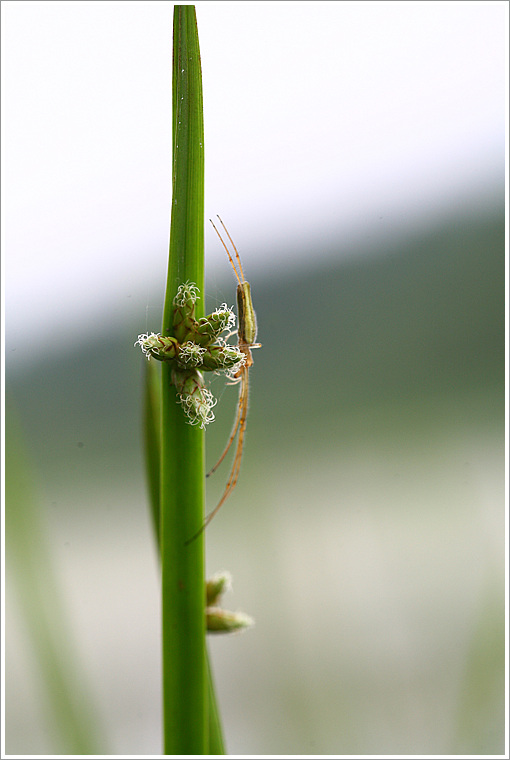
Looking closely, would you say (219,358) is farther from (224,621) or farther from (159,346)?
(224,621)

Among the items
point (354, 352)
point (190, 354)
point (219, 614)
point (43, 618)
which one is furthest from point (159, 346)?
point (354, 352)

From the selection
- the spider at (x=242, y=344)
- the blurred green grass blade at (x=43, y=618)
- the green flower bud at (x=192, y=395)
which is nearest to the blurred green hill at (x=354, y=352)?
the blurred green grass blade at (x=43, y=618)

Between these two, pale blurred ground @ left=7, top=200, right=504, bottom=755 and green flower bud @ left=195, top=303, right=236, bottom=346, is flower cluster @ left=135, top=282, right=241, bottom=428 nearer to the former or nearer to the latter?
green flower bud @ left=195, top=303, right=236, bottom=346

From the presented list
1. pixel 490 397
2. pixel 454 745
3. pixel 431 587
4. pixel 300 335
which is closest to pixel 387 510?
pixel 431 587

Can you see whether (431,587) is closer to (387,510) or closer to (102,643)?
(387,510)

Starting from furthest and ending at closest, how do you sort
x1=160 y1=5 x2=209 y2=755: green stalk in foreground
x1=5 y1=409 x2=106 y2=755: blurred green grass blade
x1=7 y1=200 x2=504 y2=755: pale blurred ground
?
x1=7 y1=200 x2=504 y2=755: pale blurred ground → x1=5 y1=409 x2=106 y2=755: blurred green grass blade → x1=160 y1=5 x2=209 y2=755: green stalk in foreground

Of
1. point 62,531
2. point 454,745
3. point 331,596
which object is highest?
point 62,531

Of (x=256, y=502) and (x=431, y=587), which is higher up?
(x=256, y=502)

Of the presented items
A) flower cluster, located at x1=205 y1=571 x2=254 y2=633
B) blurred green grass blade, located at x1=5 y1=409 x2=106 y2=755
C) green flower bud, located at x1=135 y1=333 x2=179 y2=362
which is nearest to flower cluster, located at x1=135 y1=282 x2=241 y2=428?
green flower bud, located at x1=135 y1=333 x2=179 y2=362
